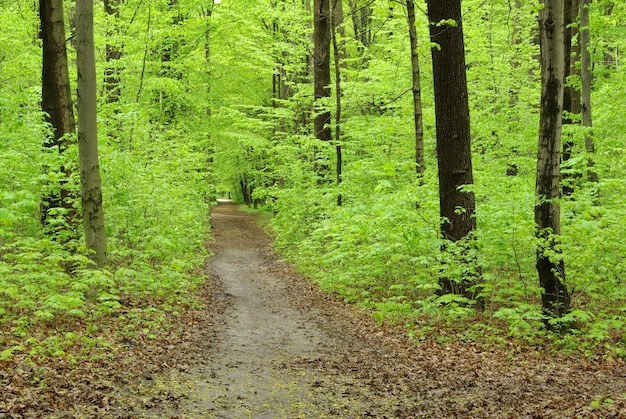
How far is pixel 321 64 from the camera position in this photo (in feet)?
62.8

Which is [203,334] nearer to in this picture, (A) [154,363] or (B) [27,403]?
(A) [154,363]

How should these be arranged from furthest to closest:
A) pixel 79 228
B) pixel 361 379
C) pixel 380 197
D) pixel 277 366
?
pixel 380 197 → pixel 79 228 → pixel 277 366 → pixel 361 379

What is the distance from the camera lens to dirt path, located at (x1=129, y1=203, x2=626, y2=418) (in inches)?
214

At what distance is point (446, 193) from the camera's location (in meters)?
9.38

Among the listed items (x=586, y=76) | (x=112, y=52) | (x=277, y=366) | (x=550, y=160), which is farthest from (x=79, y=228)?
(x=586, y=76)

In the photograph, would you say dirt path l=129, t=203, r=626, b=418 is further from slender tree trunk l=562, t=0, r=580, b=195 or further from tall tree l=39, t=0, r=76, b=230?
slender tree trunk l=562, t=0, r=580, b=195

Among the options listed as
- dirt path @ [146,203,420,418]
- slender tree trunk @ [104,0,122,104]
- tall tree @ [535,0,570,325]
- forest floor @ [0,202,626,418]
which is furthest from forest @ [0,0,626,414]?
dirt path @ [146,203,420,418]

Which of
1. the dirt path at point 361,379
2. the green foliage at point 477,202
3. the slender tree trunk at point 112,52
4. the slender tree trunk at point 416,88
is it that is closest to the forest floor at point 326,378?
the dirt path at point 361,379

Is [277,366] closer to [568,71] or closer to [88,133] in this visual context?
[88,133]

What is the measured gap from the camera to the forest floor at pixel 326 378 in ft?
17.4

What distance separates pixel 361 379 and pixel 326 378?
0.46 metres

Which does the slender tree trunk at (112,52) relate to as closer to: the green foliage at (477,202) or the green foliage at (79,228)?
the green foliage at (79,228)

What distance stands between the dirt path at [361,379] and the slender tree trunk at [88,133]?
8.75 ft

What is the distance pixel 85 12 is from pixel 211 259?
11324 mm
